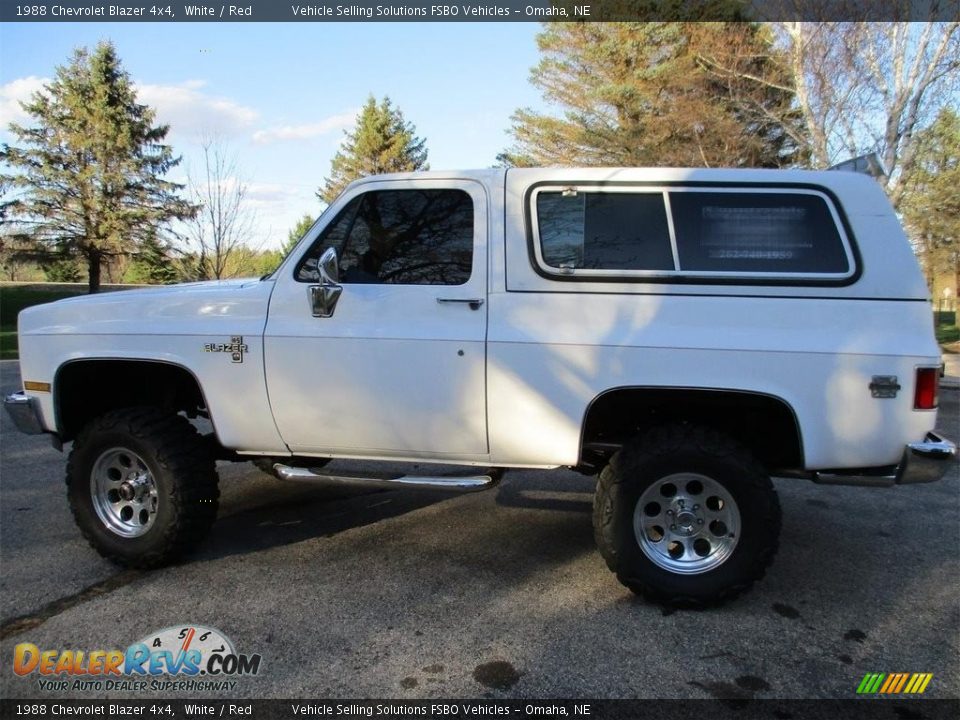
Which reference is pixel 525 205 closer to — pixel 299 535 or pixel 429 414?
pixel 429 414


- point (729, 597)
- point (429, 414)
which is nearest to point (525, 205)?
point (429, 414)

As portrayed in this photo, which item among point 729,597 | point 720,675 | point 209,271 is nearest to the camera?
point 720,675

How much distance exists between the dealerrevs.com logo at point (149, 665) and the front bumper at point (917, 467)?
9.60 feet

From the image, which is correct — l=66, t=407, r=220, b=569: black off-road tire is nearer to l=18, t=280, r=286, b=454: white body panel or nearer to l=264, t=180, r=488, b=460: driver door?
l=18, t=280, r=286, b=454: white body panel

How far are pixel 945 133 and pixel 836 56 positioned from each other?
3225mm

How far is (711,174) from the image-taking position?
136 inches

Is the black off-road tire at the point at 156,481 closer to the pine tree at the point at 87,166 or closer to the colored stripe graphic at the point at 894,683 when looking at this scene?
the colored stripe graphic at the point at 894,683

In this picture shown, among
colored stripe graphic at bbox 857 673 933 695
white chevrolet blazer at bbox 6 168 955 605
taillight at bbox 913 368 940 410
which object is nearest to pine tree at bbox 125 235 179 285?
white chevrolet blazer at bbox 6 168 955 605

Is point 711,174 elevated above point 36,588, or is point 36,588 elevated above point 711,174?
point 711,174

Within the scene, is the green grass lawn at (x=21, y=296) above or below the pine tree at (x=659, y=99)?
below

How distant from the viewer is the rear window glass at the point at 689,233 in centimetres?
331

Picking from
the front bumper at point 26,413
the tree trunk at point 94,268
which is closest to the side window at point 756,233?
the front bumper at point 26,413

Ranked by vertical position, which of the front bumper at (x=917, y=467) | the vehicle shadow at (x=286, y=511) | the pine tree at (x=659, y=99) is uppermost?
the pine tree at (x=659, y=99)

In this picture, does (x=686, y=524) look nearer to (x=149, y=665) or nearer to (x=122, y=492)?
(x=149, y=665)
